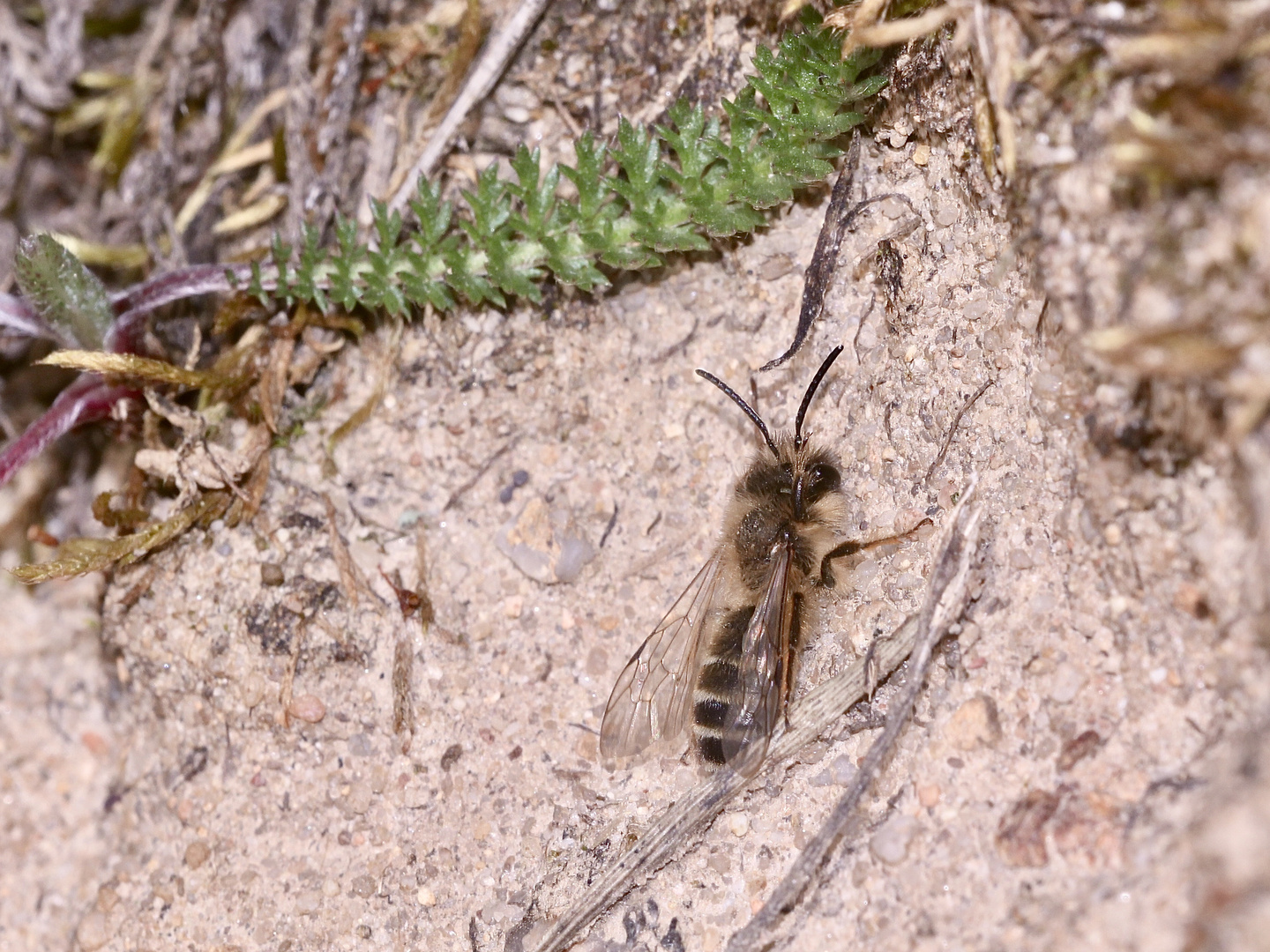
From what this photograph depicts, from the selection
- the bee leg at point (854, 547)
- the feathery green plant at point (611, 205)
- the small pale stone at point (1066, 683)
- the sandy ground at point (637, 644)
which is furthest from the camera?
the feathery green plant at point (611, 205)

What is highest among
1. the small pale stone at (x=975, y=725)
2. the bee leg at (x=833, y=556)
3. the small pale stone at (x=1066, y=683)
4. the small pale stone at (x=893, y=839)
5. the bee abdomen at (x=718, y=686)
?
the bee leg at (x=833, y=556)

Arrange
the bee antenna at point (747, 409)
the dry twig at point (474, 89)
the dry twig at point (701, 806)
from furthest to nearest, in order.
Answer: the dry twig at point (474, 89) → the bee antenna at point (747, 409) → the dry twig at point (701, 806)

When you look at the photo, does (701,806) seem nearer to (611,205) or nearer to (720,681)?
(720,681)

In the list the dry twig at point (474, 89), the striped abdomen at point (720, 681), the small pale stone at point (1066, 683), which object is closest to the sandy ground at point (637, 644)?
the small pale stone at point (1066, 683)

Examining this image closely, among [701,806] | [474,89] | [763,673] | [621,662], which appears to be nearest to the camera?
[701,806]

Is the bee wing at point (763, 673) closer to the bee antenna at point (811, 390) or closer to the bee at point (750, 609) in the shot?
the bee at point (750, 609)

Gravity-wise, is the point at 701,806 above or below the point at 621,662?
below

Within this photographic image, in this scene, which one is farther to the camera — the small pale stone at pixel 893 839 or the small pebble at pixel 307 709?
the small pebble at pixel 307 709

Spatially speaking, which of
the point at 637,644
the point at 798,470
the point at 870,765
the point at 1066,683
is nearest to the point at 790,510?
the point at 798,470
